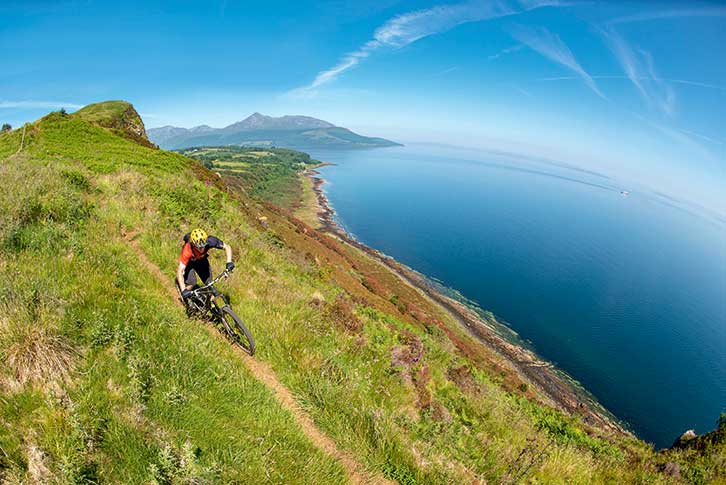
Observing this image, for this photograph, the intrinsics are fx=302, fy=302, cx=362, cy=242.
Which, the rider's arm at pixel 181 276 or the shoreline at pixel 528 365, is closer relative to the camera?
the rider's arm at pixel 181 276

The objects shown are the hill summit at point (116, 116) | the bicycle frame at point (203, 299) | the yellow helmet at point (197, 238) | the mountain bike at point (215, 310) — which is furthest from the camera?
the hill summit at point (116, 116)

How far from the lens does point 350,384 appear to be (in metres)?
6.37

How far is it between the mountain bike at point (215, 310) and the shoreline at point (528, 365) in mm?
45495

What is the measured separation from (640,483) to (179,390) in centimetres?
1052

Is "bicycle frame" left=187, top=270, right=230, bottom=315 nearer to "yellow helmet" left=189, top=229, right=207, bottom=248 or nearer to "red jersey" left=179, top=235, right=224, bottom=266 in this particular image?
"red jersey" left=179, top=235, right=224, bottom=266

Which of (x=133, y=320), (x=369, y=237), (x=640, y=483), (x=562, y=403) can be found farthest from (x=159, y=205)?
(x=369, y=237)

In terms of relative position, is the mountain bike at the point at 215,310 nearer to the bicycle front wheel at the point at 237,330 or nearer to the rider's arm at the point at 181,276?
the bicycle front wheel at the point at 237,330

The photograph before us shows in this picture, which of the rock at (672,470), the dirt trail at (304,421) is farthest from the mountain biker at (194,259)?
the rock at (672,470)

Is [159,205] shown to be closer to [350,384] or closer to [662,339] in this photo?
[350,384]

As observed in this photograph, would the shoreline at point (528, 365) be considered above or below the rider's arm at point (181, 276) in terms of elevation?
below

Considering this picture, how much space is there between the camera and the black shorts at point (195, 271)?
25.5ft

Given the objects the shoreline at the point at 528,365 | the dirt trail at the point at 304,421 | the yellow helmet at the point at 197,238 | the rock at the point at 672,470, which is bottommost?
the shoreline at the point at 528,365

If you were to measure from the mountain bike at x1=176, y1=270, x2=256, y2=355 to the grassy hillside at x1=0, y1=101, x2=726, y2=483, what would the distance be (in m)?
0.34

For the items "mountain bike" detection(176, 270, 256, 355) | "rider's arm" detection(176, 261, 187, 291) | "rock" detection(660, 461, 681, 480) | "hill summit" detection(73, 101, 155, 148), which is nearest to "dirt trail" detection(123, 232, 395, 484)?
"mountain bike" detection(176, 270, 256, 355)
